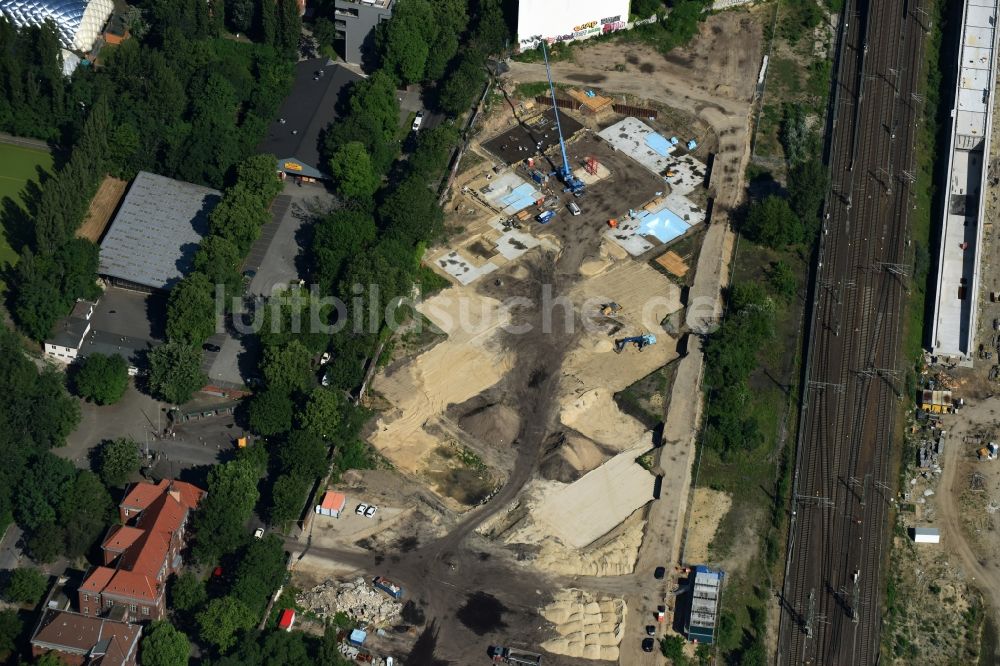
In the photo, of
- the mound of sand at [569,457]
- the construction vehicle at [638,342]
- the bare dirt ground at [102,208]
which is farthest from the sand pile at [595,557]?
the bare dirt ground at [102,208]

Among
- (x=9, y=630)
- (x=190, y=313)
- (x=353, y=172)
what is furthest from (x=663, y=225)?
(x=9, y=630)

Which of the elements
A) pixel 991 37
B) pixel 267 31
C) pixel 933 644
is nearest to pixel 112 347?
pixel 267 31

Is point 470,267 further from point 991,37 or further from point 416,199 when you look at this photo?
point 991,37

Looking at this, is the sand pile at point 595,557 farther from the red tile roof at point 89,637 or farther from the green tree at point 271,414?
the red tile roof at point 89,637

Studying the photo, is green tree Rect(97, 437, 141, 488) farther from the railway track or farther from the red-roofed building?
the railway track

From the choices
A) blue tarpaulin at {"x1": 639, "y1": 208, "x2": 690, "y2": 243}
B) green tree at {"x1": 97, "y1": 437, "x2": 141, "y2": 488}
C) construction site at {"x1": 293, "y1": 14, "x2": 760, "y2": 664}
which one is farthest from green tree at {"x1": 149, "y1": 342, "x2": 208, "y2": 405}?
blue tarpaulin at {"x1": 639, "y1": 208, "x2": 690, "y2": 243}

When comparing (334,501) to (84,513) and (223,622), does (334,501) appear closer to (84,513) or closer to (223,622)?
(223,622)
